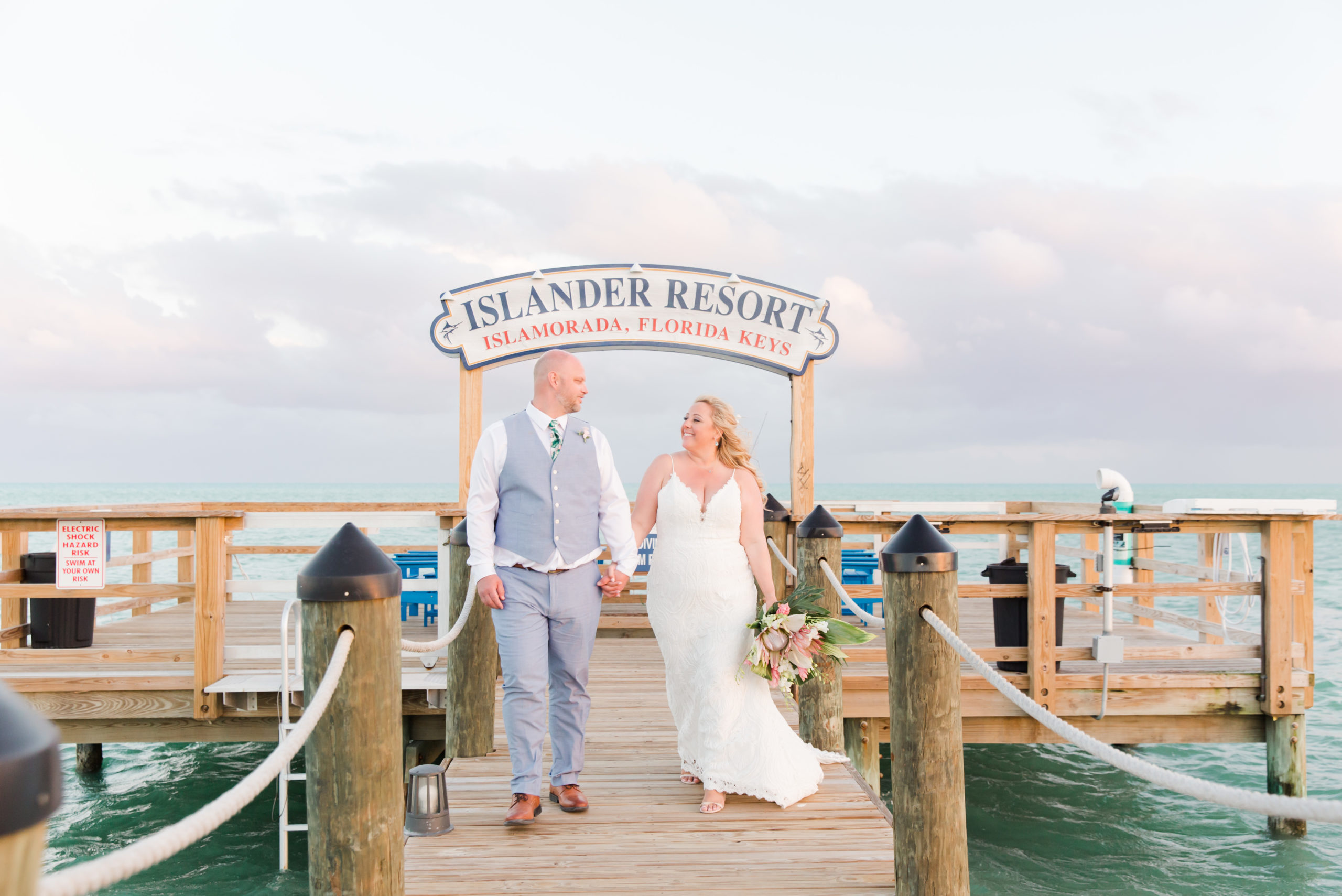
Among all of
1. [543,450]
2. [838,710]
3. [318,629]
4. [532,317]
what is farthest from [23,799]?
[532,317]

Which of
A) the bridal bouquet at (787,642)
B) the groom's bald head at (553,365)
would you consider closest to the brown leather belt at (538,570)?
the groom's bald head at (553,365)

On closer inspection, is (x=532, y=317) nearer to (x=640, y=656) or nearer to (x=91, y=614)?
(x=640, y=656)

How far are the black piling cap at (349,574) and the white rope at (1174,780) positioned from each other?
1.61m

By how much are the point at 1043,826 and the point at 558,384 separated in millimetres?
5753

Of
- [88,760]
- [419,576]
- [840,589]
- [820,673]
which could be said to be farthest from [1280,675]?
[88,760]

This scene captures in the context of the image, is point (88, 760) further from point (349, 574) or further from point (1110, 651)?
point (1110, 651)

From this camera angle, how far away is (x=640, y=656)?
26.7 ft

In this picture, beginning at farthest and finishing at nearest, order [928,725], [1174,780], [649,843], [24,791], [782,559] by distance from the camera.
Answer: [782,559]
[649,843]
[928,725]
[1174,780]
[24,791]

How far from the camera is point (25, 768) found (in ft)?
2.80

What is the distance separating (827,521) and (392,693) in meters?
3.58

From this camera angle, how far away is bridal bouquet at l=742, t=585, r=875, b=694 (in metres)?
4.11

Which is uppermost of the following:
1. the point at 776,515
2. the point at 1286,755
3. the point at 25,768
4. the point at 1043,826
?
the point at 776,515

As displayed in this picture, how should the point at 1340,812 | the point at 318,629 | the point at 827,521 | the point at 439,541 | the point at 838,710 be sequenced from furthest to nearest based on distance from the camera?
the point at 439,541
the point at 827,521
the point at 838,710
the point at 318,629
the point at 1340,812

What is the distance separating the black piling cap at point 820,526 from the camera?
5.58 metres
